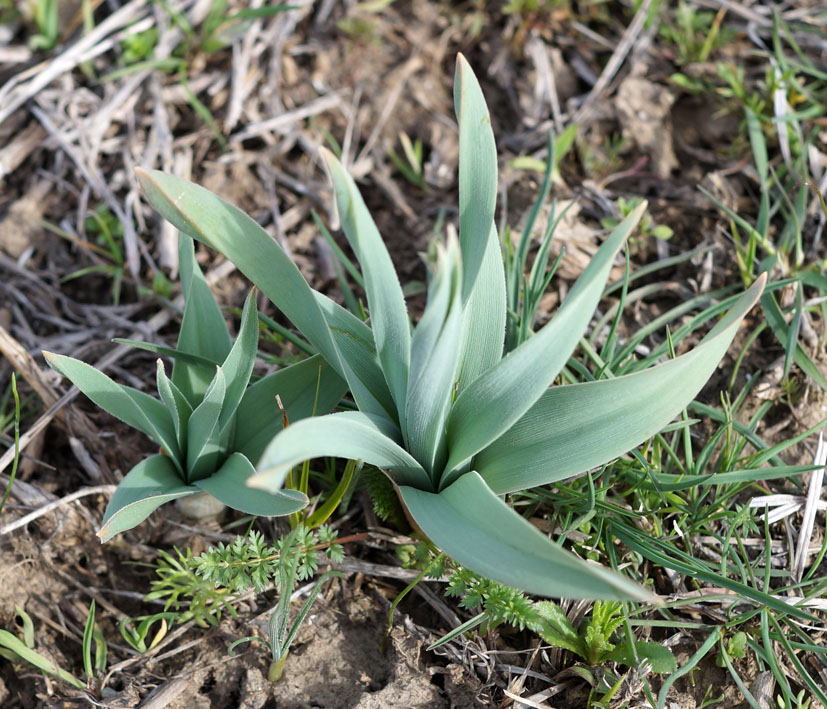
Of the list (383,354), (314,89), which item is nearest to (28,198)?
(314,89)

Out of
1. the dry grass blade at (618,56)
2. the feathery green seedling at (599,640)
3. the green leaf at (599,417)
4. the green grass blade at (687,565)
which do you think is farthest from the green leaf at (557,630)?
the dry grass blade at (618,56)

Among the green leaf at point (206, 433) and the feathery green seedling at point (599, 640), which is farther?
the feathery green seedling at point (599, 640)

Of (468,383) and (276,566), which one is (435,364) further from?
(276,566)

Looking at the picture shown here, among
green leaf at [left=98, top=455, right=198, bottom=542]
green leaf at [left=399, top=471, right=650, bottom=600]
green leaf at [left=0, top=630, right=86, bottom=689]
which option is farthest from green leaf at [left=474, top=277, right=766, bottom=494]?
green leaf at [left=0, top=630, right=86, bottom=689]

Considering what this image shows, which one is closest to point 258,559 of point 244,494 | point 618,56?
point 244,494

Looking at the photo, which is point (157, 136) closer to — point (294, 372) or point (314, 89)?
point (314, 89)

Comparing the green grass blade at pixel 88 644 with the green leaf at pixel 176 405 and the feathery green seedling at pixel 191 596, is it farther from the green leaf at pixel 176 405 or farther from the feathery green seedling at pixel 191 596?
the green leaf at pixel 176 405

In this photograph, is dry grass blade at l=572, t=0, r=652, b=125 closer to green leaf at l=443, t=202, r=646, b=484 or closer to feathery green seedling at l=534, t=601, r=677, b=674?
green leaf at l=443, t=202, r=646, b=484
